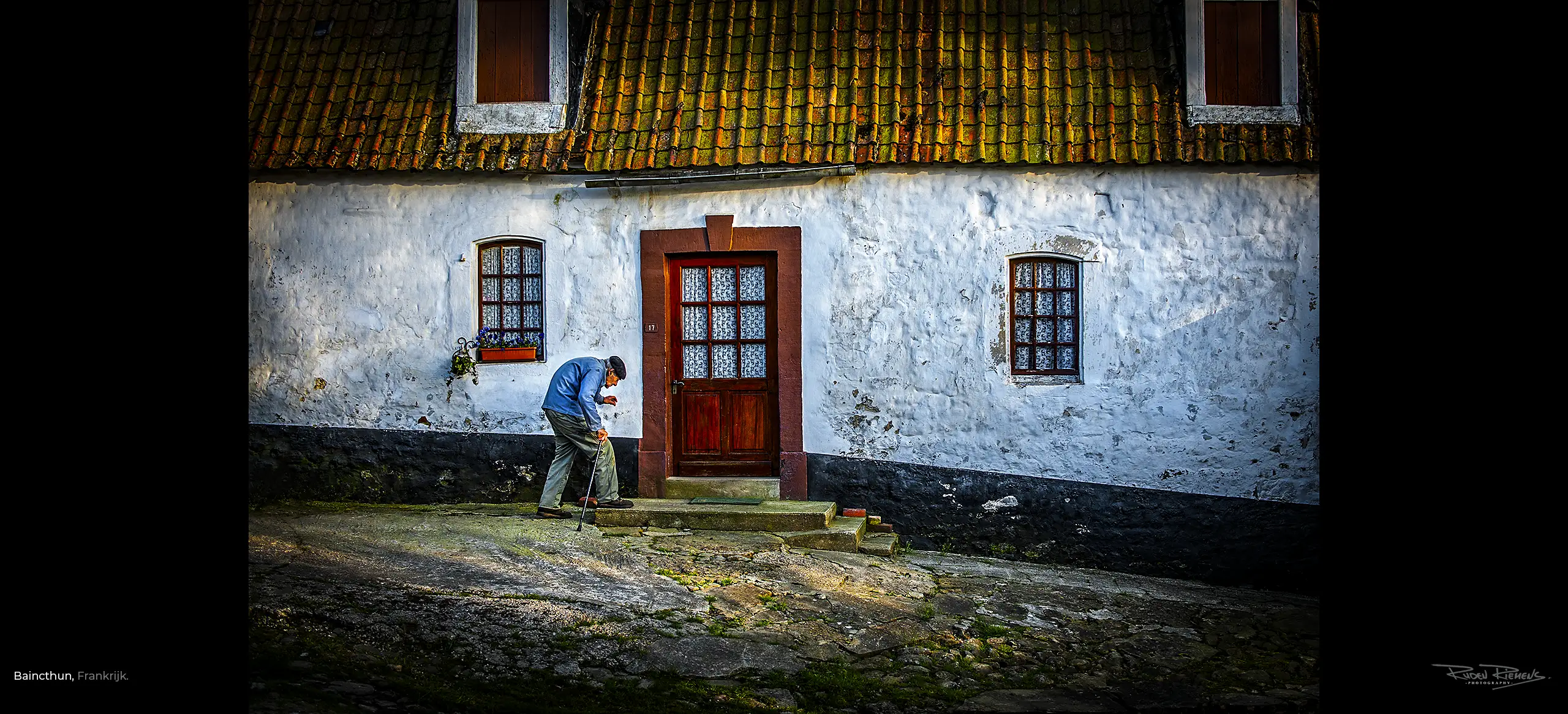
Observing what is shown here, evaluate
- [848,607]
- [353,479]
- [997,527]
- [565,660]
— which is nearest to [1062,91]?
[997,527]

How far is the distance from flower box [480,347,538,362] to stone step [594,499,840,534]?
1.65 meters

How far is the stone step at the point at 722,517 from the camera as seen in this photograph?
925 cm

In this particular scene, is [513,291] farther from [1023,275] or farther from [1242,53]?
[1242,53]

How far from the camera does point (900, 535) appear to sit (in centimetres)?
983

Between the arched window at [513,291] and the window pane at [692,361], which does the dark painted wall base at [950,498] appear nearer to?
the window pane at [692,361]

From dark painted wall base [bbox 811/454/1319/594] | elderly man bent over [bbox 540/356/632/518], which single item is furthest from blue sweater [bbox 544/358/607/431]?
dark painted wall base [bbox 811/454/1319/594]

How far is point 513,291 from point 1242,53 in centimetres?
703

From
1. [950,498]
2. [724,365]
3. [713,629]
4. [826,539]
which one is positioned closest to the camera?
[713,629]

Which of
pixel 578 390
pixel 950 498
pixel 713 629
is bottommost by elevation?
pixel 713 629

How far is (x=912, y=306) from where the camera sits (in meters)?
9.80

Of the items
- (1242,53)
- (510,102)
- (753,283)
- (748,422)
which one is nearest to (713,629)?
(748,422)

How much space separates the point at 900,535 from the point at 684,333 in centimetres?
273

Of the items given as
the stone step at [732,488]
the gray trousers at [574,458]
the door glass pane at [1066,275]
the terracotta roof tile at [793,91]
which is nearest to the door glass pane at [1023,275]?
the door glass pane at [1066,275]

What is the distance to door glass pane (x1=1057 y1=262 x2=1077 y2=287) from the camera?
979cm
